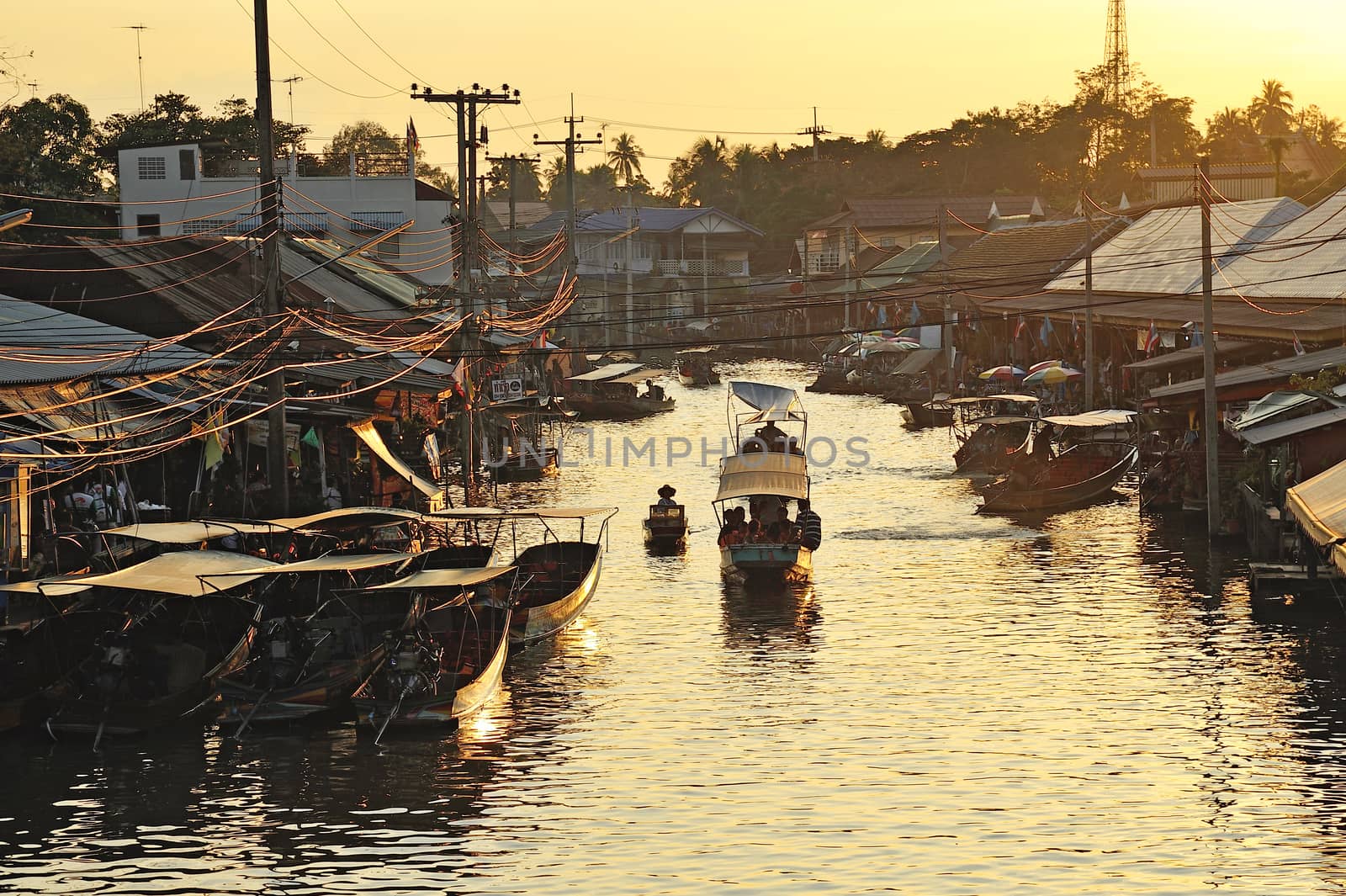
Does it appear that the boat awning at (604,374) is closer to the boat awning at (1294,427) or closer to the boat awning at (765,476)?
the boat awning at (765,476)

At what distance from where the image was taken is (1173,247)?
61906mm

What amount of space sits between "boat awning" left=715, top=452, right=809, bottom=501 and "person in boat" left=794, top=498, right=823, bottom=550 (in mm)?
340

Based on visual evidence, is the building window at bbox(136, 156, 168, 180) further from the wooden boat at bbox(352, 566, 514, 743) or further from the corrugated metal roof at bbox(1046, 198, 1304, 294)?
the wooden boat at bbox(352, 566, 514, 743)

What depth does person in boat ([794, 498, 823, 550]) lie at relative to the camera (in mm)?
35188

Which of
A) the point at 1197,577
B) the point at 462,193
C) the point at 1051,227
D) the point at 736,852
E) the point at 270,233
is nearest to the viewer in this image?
the point at 736,852

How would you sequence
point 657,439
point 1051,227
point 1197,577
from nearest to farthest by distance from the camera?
point 1197,577, point 657,439, point 1051,227

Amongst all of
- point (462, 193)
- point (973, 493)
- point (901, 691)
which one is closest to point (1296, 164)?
point (973, 493)

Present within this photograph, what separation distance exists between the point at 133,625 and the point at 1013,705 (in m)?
13.9

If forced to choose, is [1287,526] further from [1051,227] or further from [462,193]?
[1051,227]

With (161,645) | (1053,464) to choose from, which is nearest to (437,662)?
(161,645)

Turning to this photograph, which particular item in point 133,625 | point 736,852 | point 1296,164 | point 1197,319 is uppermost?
point 1296,164

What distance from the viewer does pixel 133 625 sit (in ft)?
77.7

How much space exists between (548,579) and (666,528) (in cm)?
817

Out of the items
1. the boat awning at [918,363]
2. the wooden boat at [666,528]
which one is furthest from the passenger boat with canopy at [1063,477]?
the boat awning at [918,363]
